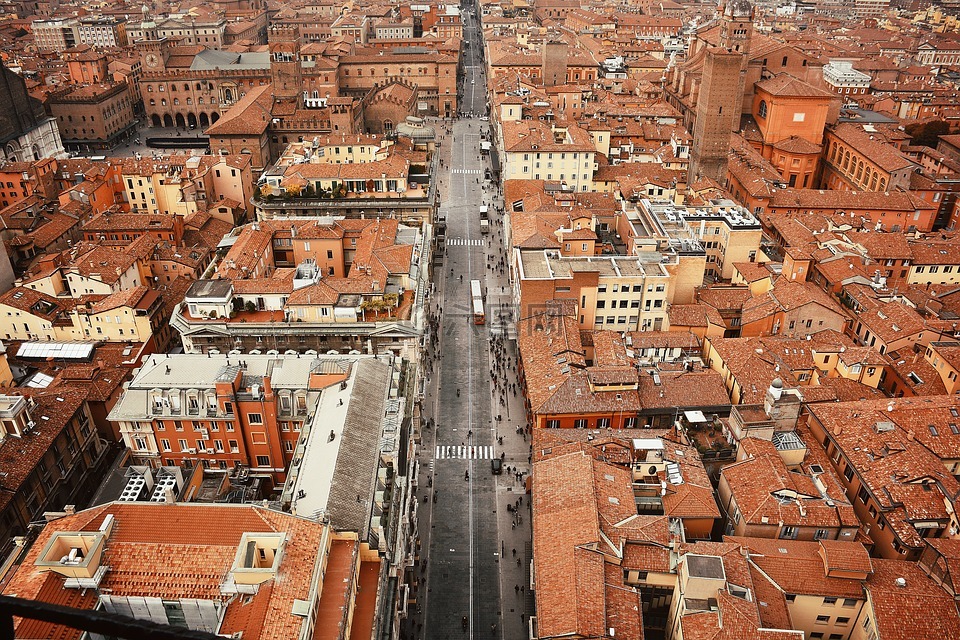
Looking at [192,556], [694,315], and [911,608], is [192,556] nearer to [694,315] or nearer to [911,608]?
[911,608]

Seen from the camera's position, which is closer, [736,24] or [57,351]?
[57,351]

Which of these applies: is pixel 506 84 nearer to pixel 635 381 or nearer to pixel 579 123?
pixel 579 123

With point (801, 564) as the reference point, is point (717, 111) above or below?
above

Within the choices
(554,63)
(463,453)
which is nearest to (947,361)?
(463,453)

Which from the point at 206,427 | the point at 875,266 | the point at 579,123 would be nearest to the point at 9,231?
the point at 206,427

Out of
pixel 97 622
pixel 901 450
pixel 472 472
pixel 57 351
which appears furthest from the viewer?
pixel 57 351

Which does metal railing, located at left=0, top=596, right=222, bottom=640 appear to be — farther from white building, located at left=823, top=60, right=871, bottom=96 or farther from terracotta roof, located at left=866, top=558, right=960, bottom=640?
white building, located at left=823, top=60, right=871, bottom=96

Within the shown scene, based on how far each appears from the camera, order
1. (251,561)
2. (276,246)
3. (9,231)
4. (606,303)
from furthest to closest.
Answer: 1. (9,231)
2. (276,246)
3. (606,303)
4. (251,561)
